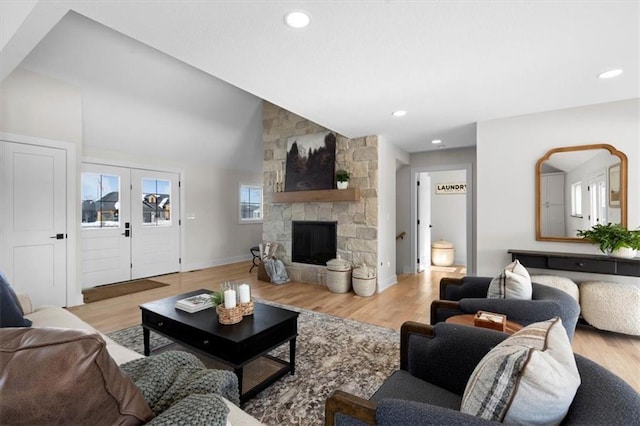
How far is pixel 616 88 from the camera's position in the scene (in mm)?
2732

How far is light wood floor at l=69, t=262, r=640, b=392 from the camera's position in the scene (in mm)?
2563

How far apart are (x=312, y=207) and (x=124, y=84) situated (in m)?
3.20

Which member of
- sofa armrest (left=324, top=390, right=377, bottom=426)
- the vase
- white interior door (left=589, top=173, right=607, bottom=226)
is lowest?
sofa armrest (left=324, top=390, right=377, bottom=426)

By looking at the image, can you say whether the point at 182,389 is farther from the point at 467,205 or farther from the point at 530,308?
the point at 467,205

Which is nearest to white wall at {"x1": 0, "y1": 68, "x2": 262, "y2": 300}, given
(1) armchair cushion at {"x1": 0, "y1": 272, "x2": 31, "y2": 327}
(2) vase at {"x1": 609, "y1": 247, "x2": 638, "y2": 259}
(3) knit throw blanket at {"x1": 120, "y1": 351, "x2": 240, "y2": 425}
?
(1) armchair cushion at {"x1": 0, "y1": 272, "x2": 31, "y2": 327}

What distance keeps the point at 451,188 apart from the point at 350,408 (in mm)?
6860

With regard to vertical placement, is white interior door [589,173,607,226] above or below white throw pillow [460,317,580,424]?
above

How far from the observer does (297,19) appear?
175cm

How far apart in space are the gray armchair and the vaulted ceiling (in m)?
1.75

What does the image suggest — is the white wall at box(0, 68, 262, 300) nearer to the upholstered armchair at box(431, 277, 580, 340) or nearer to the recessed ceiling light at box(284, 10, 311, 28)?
the recessed ceiling light at box(284, 10, 311, 28)

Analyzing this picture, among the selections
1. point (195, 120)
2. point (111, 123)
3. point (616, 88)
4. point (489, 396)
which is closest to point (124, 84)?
point (111, 123)

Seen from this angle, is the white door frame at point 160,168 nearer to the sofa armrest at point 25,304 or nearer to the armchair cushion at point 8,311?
the sofa armrest at point 25,304

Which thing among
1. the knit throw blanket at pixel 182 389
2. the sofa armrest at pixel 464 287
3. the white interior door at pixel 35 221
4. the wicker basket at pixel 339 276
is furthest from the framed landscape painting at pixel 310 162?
the knit throw blanket at pixel 182 389

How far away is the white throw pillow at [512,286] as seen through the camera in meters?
2.01
